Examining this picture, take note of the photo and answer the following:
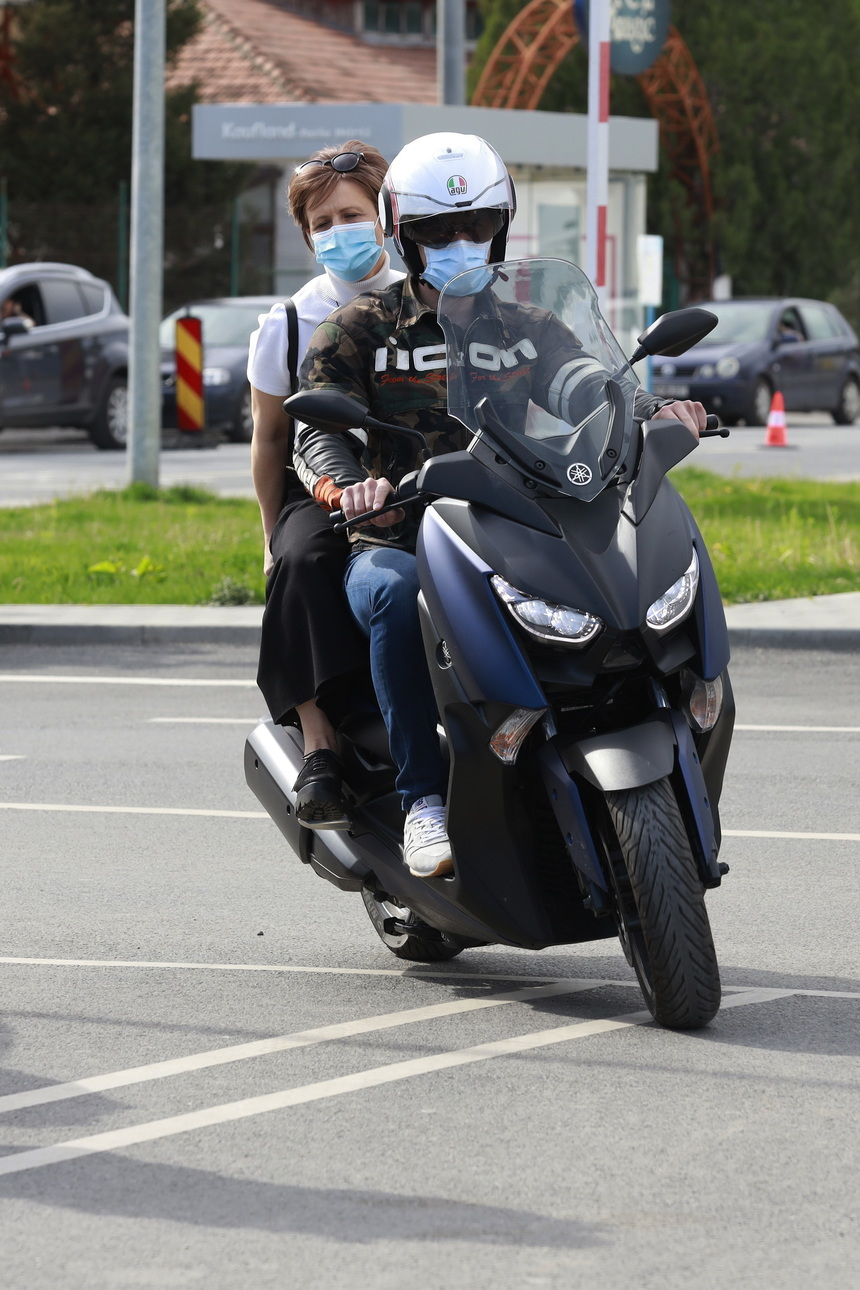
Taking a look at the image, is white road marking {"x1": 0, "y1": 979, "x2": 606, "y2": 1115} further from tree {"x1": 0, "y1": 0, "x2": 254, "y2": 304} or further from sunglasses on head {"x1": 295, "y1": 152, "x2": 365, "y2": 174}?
tree {"x1": 0, "y1": 0, "x2": 254, "y2": 304}

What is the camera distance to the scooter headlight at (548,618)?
427 cm

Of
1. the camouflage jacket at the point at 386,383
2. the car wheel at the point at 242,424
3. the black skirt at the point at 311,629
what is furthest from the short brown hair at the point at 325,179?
the car wheel at the point at 242,424

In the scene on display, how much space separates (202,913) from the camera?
5.81 metres

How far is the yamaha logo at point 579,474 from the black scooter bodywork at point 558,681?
0.05 meters

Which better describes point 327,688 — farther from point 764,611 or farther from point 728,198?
point 728,198

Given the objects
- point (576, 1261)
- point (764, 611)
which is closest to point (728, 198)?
point (764, 611)

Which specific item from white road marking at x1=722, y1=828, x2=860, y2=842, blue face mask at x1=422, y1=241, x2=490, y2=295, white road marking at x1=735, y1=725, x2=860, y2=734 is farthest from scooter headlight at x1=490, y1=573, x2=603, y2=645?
white road marking at x1=735, y1=725, x2=860, y2=734

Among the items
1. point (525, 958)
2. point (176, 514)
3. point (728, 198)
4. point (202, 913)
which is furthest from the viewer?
point (728, 198)

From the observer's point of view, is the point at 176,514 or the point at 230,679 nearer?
the point at 230,679

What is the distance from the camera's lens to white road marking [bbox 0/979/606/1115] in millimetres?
4285

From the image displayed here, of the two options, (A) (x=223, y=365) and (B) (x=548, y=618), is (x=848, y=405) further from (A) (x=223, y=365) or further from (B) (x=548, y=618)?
(B) (x=548, y=618)

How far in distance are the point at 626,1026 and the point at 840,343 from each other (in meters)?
24.7

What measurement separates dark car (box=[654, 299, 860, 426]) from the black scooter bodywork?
21904 millimetres

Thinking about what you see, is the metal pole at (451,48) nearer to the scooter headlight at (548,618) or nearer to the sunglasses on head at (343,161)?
the sunglasses on head at (343,161)
